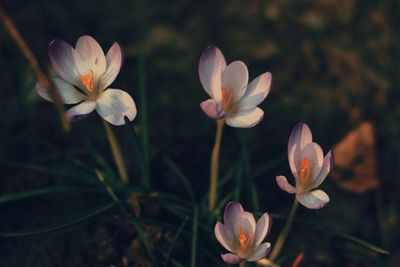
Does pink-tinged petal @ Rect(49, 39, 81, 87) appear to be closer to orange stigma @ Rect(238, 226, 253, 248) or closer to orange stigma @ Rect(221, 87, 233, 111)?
orange stigma @ Rect(221, 87, 233, 111)

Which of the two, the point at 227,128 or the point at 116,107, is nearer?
the point at 116,107

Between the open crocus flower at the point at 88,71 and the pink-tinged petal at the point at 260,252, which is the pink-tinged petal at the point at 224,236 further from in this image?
the open crocus flower at the point at 88,71

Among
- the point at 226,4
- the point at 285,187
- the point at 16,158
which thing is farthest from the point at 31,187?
the point at 226,4

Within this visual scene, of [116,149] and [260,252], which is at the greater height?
[116,149]

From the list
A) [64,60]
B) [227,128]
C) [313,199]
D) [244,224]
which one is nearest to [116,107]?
[64,60]

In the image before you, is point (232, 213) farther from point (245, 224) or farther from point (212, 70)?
point (212, 70)
